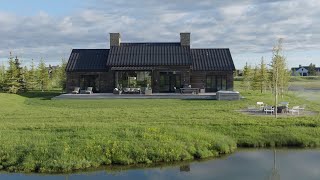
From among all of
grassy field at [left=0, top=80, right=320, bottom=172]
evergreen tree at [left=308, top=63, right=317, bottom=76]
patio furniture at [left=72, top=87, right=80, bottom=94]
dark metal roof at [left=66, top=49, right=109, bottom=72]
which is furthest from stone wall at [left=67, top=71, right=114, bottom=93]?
evergreen tree at [left=308, top=63, right=317, bottom=76]

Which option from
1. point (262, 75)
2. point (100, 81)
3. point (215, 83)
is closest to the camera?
point (215, 83)

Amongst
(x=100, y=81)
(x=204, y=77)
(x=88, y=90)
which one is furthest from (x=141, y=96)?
(x=204, y=77)

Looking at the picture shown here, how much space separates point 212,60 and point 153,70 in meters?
5.94

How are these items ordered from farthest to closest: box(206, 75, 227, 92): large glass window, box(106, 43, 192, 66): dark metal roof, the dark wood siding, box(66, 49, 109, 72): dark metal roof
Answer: box(66, 49, 109, 72): dark metal roof → box(206, 75, 227, 92): large glass window → the dark wood siding → box(106, 43, 192, 66): dark metal roof

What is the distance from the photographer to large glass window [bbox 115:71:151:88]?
41.4 metres

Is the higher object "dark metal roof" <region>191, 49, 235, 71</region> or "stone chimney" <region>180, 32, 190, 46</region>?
"stone chimney" <region>180, 32, 190, 46</region>

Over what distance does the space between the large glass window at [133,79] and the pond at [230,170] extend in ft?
79.3

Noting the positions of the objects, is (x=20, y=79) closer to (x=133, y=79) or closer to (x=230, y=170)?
(x=133, y=79)

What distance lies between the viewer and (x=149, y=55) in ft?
139

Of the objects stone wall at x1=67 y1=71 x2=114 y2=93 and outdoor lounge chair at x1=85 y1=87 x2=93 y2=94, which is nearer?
outdoor lounge chair at x1=85 y1=87 x2=93 y2=94

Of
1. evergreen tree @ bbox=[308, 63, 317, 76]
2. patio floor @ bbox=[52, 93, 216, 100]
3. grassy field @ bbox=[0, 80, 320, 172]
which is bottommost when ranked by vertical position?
grassy field @ bbox=[0, 80, 320, 172]

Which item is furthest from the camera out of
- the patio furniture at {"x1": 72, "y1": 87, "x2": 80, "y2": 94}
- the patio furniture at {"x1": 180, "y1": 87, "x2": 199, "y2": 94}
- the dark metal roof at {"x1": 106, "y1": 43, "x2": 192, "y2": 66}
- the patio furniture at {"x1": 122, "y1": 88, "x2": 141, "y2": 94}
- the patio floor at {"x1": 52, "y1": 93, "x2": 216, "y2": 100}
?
the dark metal roof at {"x1": 106, "y1": 43, "x2": 192, "y2": 66}

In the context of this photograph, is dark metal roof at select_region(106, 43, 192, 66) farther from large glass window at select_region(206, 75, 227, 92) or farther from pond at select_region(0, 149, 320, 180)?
pond at select_region(0, 149, 320, 180)

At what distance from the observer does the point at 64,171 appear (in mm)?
15672
